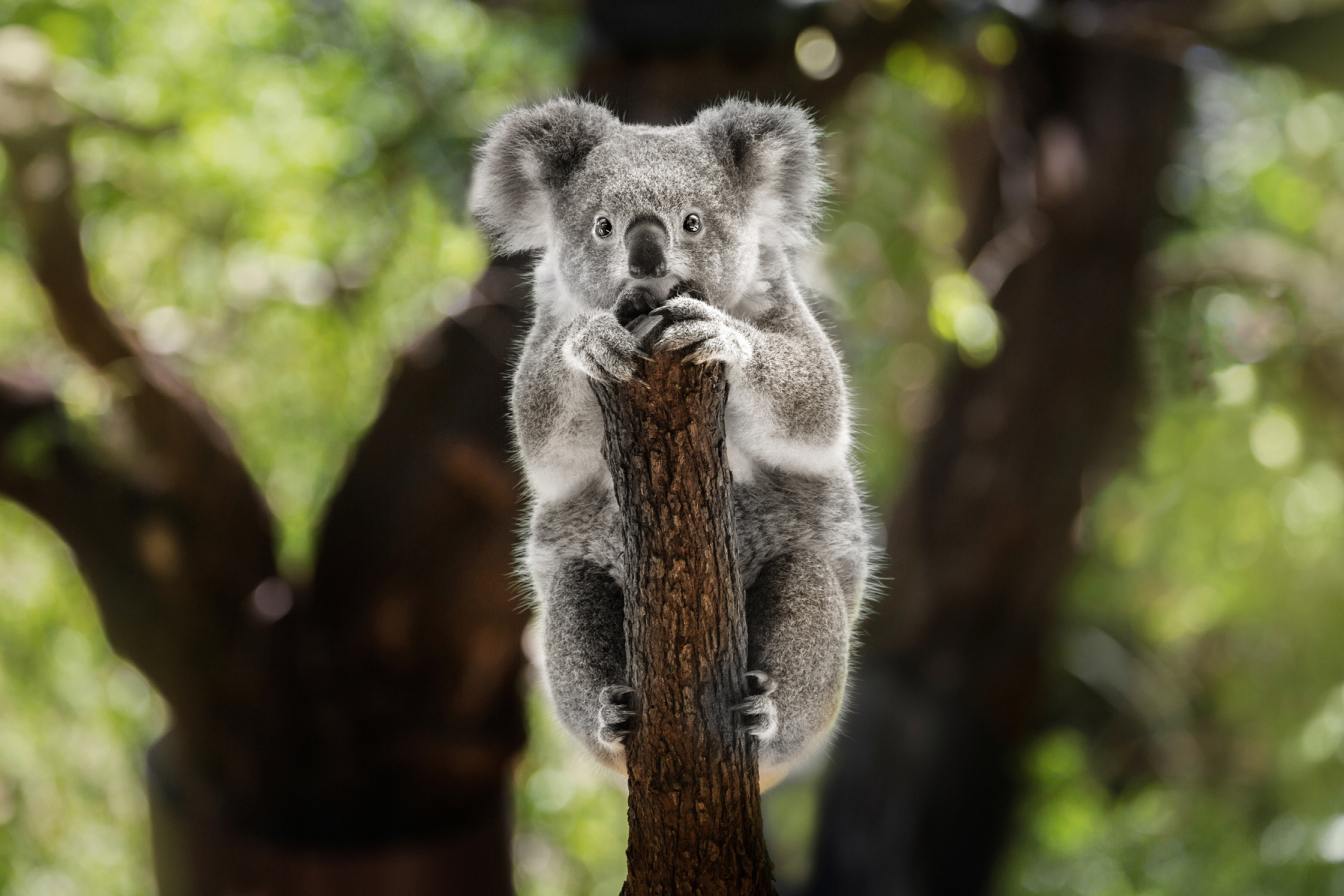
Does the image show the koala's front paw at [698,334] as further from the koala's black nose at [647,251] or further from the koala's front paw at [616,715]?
Answer: the koala's front paw at [616,715]

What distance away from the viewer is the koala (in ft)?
6.42

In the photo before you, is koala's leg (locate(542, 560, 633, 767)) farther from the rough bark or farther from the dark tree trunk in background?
the dark tree trunk in background

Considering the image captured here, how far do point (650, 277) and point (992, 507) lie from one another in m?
4.87

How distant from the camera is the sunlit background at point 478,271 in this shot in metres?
5.14

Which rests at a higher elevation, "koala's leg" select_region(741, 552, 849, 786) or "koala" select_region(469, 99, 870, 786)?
"koala" select_region(469, 99, 870, 786)

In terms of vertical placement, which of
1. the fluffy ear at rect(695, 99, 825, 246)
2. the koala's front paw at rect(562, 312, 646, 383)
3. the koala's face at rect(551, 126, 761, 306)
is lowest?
the koala's front paw at rect(562, 312, 646, 383)

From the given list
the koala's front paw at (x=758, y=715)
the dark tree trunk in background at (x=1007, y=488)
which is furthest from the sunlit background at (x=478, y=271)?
the koala's front paw at (x=758, y=715)

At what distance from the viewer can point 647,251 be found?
1.80 metres

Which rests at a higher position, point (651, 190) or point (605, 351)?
point (651, 190)

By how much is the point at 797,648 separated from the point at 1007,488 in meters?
4.47

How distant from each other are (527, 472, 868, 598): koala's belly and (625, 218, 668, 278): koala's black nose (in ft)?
1.82

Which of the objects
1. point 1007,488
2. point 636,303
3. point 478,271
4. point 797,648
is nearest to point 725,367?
point 636,303

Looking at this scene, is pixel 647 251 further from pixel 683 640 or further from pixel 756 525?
pixel 756 525

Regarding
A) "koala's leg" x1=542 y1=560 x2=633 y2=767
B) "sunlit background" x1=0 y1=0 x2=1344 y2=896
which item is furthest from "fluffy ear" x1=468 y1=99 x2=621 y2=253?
"sunlit background" x1=0 y1=0 x2=1344 y2=896
